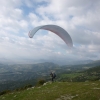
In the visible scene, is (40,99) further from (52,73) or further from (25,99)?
(52,73)

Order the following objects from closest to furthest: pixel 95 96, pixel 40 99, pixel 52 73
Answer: pixel 95 96
pixel 40 99
pixel 52 73

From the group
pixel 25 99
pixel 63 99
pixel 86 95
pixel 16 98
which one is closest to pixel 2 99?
pixel 16 98

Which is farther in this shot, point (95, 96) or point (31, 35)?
point (31, 35)

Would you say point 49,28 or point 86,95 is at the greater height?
point 49,28

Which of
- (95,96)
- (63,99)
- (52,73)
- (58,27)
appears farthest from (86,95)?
(52,73)

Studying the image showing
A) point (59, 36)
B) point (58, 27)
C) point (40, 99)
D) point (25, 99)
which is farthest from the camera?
point (59, 36)

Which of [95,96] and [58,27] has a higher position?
→ [58,27]

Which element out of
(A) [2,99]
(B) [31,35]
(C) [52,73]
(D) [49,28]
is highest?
(D) [49,28]

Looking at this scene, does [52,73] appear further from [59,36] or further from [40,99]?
[40,99]

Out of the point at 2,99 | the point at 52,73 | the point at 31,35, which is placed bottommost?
the point at 2,99
